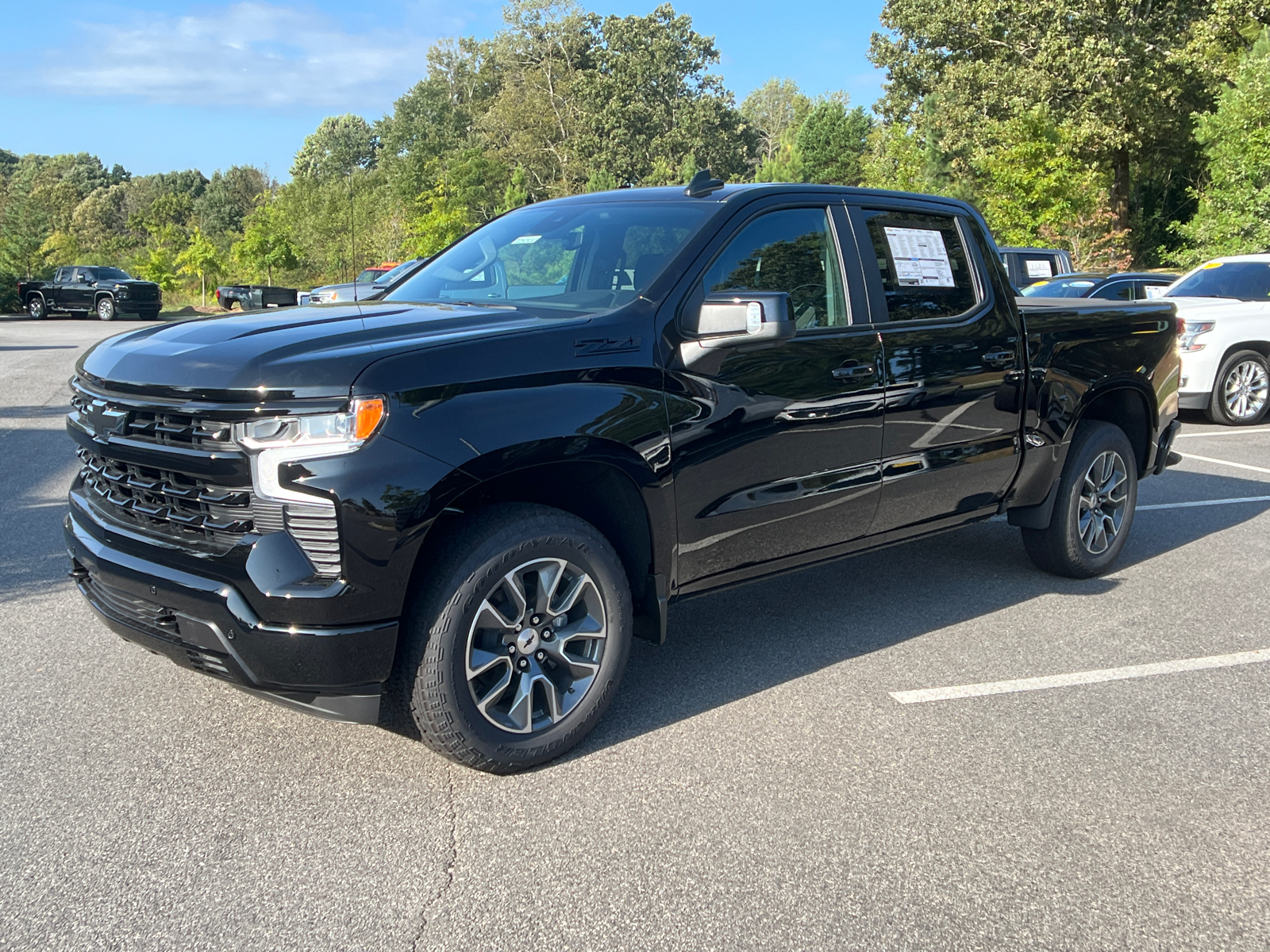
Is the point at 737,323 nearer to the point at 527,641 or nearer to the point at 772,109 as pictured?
the point at 527,641

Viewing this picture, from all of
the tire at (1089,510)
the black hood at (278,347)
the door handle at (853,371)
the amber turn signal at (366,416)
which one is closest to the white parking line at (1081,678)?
the tire at (1089,510)

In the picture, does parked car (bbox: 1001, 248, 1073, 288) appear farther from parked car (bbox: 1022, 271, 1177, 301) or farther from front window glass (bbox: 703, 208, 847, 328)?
front window glass (bbox: 703, 208, 847, 328)

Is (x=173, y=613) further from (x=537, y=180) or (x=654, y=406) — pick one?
(x=537, y=180)

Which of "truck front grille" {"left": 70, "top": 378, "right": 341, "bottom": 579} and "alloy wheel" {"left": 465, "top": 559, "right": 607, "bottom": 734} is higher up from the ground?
"truck front grille" {"left": 70, "top": 378, "right": 341, "bottom": 579}

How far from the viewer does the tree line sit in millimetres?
28609

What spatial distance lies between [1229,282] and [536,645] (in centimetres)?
1158

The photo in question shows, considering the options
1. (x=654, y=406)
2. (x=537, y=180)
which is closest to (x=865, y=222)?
(x=654, y=406)

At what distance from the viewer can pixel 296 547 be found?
10.1 feet

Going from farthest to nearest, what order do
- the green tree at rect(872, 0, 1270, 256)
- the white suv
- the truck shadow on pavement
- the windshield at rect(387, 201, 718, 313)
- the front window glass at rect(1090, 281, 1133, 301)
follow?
the green tree at rect(872, 0, 1270, 256)
the front window glass at rect(1090, 281, 1133, 301)
the white suv
the truck shadow on pavement
the windshield at rect(387, 201, 718, 313)

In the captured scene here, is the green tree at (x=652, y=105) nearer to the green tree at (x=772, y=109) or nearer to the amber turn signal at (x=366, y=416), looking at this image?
the green tree at (x=772, y=109)

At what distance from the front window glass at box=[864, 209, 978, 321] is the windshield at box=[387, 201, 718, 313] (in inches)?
35.9

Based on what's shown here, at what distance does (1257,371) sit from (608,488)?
10.5 meters

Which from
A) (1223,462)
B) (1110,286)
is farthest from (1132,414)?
(1110,286)

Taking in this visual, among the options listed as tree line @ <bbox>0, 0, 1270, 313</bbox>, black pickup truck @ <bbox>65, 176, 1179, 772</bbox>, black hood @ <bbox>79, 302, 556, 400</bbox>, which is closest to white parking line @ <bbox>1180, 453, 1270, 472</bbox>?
black pickup truck @ <bbox>65, 176, 1179, 772</bbox>
